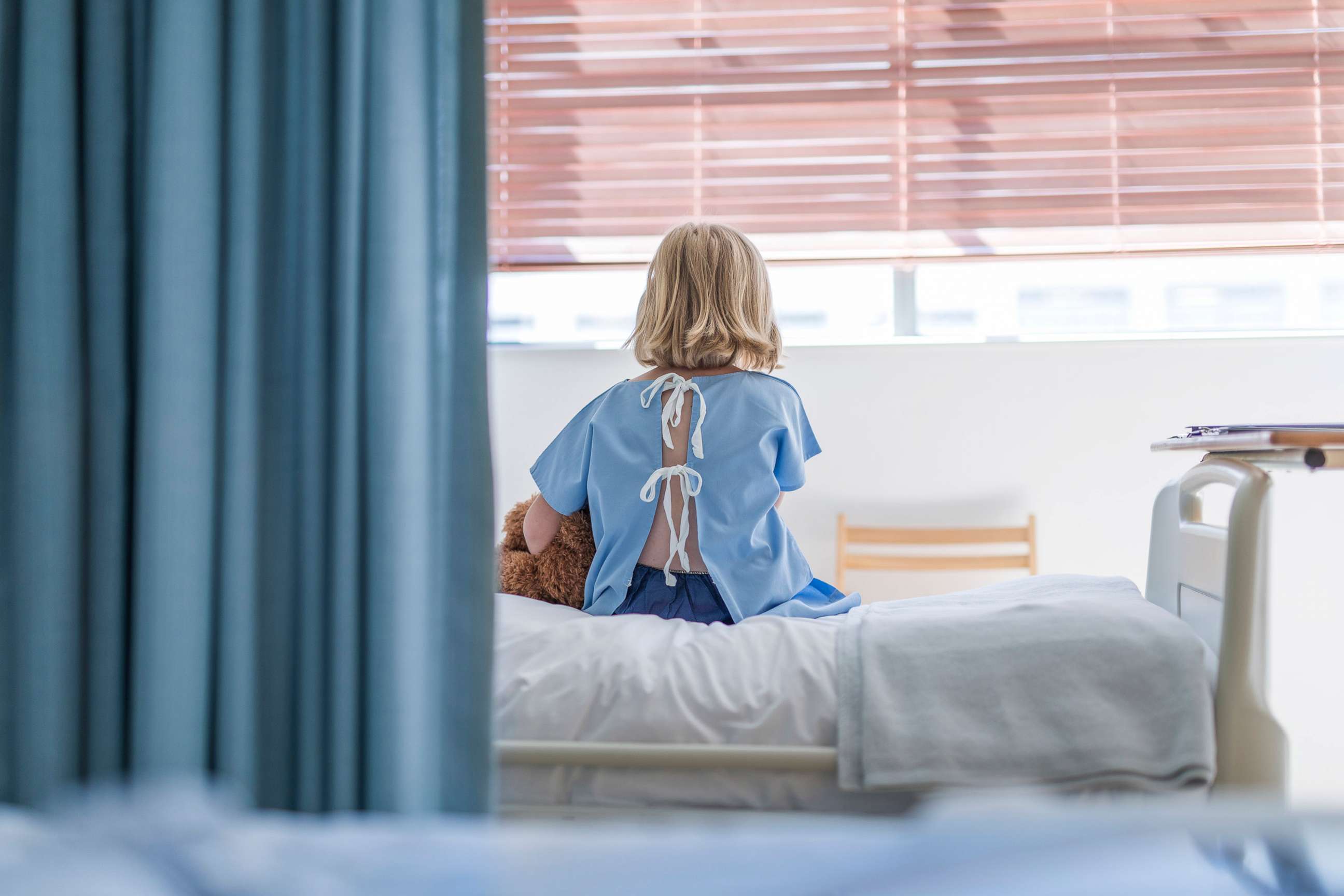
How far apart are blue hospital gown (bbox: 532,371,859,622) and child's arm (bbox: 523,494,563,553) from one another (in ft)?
0.12

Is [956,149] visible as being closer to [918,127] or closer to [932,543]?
[918,127]

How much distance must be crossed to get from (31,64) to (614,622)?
0.85 m

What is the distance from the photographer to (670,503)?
4.85 feet

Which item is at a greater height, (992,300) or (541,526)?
(992,300)

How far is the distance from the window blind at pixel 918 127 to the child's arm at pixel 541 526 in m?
0.93

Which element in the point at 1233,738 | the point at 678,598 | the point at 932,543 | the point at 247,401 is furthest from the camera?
the point at 932,543

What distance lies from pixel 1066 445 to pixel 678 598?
50.7 inches

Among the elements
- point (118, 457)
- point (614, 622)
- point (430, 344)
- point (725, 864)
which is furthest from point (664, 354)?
point (725, 864)

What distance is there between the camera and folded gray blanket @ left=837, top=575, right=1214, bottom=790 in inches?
38.3

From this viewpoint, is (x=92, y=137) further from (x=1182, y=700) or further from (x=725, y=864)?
(x=1182, y=700)

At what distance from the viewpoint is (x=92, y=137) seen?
28.8 inches

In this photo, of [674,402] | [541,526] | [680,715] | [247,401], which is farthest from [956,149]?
[247,401]

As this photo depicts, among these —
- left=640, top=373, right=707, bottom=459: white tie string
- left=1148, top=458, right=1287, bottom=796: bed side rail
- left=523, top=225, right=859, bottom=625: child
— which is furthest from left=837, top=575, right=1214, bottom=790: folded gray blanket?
left=640, top=373, right=707, bottom=459: white tie string

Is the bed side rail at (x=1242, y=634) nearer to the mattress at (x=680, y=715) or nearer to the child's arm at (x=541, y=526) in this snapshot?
the mattress at (x=680, y=715)
